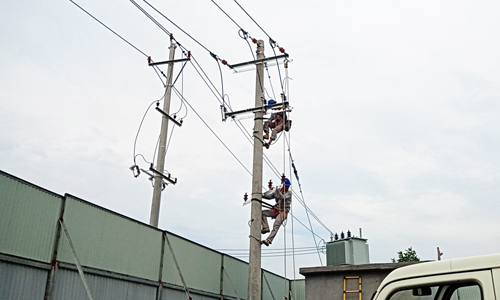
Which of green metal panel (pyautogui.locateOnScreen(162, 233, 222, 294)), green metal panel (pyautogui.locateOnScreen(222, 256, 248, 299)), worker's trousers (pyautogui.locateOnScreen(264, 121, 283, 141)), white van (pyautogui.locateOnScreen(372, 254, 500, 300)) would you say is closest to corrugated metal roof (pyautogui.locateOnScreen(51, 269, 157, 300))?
green metal panel (pyautogui.locateOnScreen(162, 233, 222, 294))

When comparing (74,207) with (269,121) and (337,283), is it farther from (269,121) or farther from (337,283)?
(337,283)

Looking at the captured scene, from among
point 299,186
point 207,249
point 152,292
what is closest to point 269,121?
point 299,186

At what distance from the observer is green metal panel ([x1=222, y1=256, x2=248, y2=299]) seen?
16.4 m

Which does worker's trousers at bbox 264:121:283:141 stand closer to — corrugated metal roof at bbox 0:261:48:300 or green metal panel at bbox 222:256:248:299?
green metal panel at bbox 222:256:248:299

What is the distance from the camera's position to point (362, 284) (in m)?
12.9

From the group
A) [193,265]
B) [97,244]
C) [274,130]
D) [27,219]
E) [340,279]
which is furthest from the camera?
[193,265]

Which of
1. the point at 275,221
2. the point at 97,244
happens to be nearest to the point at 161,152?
the point at 275,221

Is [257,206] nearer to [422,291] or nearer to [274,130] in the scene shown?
[274,130]

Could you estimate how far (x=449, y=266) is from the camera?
12.0ft

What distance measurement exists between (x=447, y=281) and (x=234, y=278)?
13.9m

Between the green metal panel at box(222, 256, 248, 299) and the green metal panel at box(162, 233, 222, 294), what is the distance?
50 cm

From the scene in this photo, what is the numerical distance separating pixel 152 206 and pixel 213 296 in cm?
454

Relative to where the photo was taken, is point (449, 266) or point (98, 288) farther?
point (98, 288)

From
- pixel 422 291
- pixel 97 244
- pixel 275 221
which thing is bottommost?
pixel 422 291
